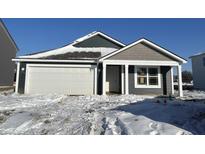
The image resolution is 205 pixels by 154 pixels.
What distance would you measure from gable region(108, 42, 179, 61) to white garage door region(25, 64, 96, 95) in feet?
8.39

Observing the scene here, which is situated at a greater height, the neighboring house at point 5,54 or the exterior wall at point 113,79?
the neighboring house at point 5,54

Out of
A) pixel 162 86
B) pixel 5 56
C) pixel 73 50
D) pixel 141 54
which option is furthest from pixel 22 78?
pixel 162 86

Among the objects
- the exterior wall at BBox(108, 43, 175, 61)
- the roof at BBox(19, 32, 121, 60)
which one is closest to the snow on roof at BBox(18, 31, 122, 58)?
the roof at BBox(19, 32, 121, 60)

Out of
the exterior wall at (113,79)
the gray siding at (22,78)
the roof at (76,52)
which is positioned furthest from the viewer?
the exterior wall at (113,79)

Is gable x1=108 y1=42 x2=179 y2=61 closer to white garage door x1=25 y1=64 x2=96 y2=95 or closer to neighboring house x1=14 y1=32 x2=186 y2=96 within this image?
neighboring house x1=14 y1=32 x2=186 y2=96

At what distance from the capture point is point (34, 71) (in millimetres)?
14016

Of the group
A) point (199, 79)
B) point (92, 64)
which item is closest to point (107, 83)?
point (92, 64)

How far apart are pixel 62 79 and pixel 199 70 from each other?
16.9 meters

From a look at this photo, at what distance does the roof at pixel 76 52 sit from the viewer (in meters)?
14.6

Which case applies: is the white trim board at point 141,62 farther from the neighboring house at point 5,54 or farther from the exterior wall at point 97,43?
the neighboring house at point 5,54

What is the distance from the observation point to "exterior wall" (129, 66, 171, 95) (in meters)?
13.8

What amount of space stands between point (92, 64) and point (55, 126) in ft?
30.5

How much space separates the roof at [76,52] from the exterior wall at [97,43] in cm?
26

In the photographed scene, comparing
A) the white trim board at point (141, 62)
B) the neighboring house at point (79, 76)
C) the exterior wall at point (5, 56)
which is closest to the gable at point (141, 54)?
the white trim board at point (141, 62)
